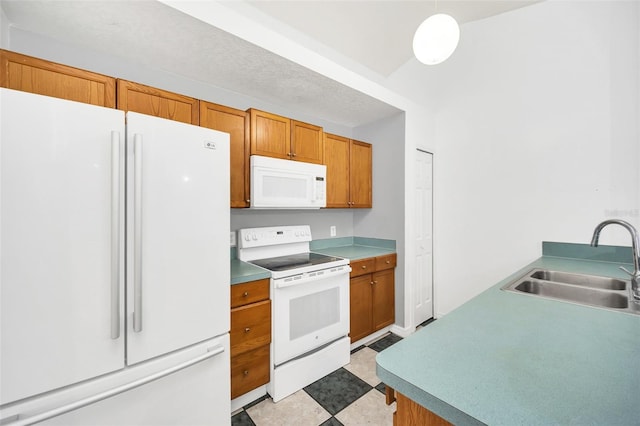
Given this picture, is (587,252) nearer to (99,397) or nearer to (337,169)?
(337,169)

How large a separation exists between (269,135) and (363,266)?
4.99ft

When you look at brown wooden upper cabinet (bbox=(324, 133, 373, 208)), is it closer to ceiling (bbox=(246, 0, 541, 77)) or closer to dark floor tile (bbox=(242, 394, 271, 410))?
ceiling (bbox=(246, 0, 541, 77))

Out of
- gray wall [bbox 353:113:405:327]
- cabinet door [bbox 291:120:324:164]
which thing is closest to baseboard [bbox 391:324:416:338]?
gray wall [bbox 353:113:405:327]

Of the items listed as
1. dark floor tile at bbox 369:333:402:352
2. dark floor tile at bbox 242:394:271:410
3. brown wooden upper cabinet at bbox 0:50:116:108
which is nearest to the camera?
brown wooden upper cabinet at bbox 0:50:116:108

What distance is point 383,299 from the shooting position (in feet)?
8.94

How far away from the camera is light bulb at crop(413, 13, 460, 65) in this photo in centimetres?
129

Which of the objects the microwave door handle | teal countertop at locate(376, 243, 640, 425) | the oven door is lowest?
the oven door

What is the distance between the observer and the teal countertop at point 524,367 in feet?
1.74

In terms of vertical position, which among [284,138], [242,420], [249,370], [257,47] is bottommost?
[242,420]

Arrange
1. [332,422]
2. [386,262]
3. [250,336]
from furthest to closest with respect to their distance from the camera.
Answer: [386,262] < [250,336] < [332,422]

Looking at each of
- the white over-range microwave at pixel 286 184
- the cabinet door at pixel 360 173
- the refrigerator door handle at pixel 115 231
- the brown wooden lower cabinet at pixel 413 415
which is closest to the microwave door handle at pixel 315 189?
the white over-range microwave at pixel 286 184

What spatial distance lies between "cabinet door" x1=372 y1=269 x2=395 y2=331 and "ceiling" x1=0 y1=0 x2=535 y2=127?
181cm

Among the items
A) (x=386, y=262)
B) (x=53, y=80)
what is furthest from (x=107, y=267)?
(x=386, y=262)

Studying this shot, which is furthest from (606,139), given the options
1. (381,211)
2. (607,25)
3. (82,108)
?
(82,108)
